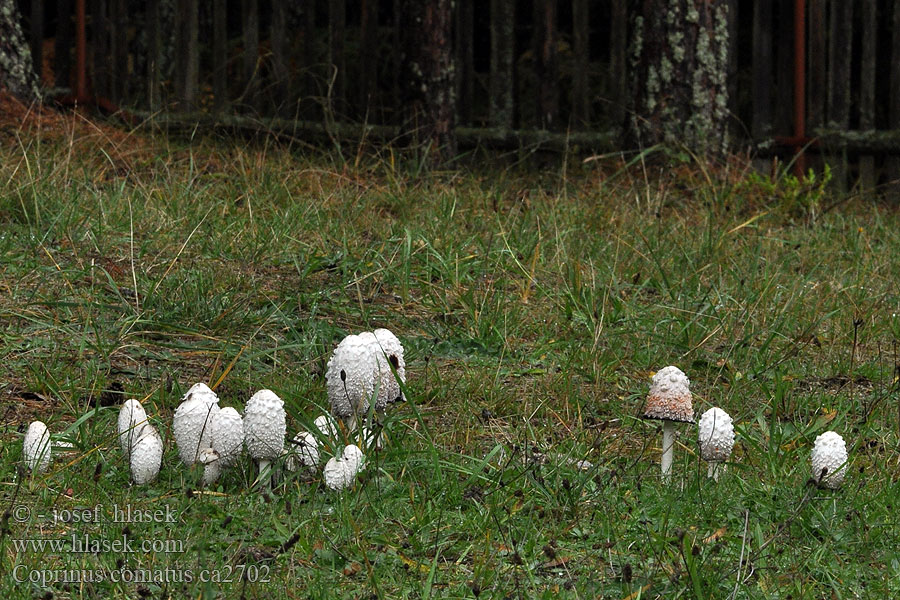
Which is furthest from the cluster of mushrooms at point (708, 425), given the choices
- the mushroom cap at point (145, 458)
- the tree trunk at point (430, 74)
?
the tree trunk at point (430, 74)

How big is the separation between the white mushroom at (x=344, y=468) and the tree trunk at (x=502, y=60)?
5627mm

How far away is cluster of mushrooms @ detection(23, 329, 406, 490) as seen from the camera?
101 inches

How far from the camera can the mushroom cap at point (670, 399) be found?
8.79 feet

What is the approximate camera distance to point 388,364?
282cm

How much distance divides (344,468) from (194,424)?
382 millimetres

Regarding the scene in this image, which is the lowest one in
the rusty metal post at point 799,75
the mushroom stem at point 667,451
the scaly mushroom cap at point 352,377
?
the mushroom stem at point 667,451

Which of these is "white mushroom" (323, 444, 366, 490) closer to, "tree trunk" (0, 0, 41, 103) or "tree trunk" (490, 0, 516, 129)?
"tree trunk" (0, 0, 41, 103)

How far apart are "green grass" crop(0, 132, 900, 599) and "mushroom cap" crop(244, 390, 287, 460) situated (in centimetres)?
12

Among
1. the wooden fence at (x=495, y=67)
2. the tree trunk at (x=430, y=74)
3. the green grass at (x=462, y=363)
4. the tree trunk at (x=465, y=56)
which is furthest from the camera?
the tree trunk at (x=465, y=56)

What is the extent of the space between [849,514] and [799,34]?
6123 mm

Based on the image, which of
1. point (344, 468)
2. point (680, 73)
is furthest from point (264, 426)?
point (680, 73)

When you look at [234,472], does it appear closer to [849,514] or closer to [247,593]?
[247,593]

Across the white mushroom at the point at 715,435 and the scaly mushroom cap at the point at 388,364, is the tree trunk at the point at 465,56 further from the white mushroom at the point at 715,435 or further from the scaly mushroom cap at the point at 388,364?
the white mushroom at the point at 715,435

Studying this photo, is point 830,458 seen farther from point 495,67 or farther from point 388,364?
point 495,67
